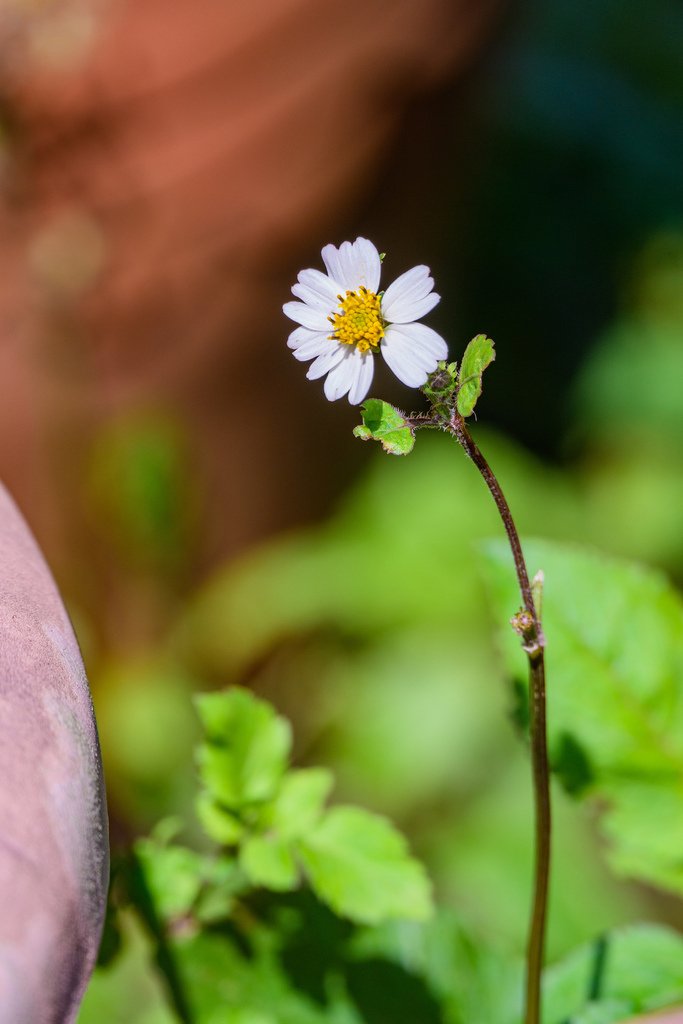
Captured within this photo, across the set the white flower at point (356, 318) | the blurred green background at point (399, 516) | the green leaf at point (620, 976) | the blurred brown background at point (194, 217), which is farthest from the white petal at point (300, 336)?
the blurred brown background at point (194, 217)

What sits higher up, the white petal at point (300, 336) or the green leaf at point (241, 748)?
the white petal at point (300, 336)

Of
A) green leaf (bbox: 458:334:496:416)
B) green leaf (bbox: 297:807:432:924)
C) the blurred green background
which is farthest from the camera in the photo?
the blurred green background

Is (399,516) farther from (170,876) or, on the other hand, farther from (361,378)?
(361,378)

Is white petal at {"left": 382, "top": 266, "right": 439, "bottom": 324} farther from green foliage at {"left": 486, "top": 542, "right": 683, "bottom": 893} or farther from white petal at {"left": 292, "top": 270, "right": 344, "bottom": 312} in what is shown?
green foliage at {"left": 486, "top": 542, "right": 683, "bottom": 893}

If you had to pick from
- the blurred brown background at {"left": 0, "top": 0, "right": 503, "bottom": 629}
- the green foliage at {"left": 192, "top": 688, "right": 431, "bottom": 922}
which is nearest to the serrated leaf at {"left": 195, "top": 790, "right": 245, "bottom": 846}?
the green foliage at {"left": 192, "top": 688, "right": 431, "bottom": 922}

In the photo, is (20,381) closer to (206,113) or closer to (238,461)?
(238,461)

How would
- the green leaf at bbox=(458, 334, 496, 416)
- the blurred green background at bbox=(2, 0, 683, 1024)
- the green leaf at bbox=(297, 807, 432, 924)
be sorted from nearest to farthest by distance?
the green leaf at bbox=(458, 334, 496, 416) < the green leaf at bbox=(297, 807, 432, 924) < the blurred green background at bbox=(2, 0, 683, 1024)

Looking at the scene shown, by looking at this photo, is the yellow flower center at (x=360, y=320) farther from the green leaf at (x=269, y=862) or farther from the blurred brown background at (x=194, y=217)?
the blurred brown background at (x=194, y=217)

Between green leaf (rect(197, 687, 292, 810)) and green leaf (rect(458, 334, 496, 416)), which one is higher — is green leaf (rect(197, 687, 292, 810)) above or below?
below
